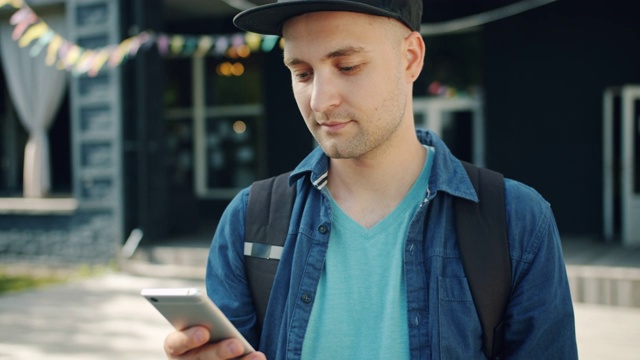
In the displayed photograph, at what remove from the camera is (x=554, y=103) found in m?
9.84

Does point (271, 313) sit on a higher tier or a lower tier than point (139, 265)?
higher

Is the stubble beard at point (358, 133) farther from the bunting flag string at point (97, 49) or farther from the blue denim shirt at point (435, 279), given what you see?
the bunting flag string at point (97, 49)

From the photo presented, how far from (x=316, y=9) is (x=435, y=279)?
0.65 meters

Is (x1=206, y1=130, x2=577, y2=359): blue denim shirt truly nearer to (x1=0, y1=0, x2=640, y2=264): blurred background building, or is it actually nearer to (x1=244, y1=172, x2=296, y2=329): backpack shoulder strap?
(x1=244, y1=172, x2=296, y2=329): backpack shoulder strap

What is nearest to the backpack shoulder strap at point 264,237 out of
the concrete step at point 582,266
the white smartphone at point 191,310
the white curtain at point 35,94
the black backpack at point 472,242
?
the black backpack at point 472,242

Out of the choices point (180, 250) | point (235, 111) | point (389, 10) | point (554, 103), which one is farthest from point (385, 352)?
point (235, 111)

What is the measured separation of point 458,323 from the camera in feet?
5.00

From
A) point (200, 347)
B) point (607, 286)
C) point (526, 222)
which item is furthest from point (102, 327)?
point (526, 222)

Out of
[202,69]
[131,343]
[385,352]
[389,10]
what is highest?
[202,69]

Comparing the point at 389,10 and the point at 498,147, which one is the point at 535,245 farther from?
the point at 498,147

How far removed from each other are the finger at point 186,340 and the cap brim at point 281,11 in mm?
716

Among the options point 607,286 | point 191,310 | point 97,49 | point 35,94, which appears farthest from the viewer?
point 35,94

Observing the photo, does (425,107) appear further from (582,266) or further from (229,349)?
(229,349)

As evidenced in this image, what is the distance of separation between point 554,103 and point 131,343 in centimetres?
682
